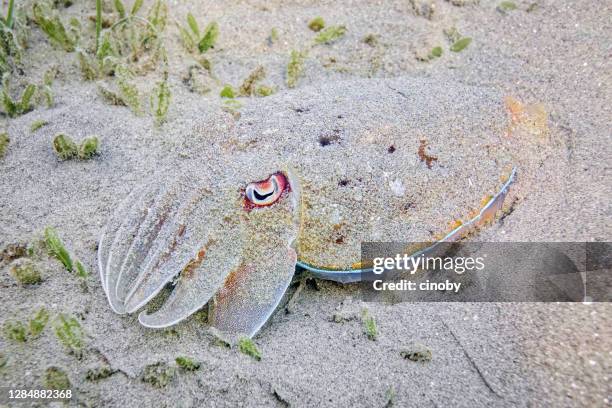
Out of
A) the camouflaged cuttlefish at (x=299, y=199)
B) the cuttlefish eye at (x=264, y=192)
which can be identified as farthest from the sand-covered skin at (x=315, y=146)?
the cuttlefish eye at (x=264, y=192)

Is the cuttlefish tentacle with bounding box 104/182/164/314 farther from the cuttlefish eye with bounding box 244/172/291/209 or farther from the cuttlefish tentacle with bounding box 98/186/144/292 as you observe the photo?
the cuttlefish eye with bounding box 244/172/291/209

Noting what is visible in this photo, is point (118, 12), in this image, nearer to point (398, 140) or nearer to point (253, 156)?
point (253, 156)

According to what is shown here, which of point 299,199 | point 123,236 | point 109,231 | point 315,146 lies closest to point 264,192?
point 299,199

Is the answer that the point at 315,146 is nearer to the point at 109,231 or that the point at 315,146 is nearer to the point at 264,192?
the point at 264,192

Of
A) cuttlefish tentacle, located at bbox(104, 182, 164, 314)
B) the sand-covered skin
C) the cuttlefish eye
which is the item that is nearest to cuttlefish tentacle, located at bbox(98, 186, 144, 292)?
cuttlefish tentacle, located at bbox(104, 182, 164, 314)

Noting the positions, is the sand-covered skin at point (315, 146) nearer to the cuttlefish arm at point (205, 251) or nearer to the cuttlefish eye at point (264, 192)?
the cuttlefish arm at point (205, 251)

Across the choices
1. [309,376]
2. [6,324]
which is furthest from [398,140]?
[6,324]
